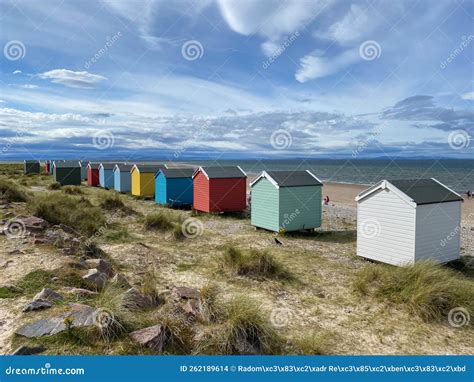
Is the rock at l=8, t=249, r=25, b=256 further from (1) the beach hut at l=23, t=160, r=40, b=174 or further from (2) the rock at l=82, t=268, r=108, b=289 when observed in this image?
(1) the beach hut at l=23, t=160, r=40, b=174

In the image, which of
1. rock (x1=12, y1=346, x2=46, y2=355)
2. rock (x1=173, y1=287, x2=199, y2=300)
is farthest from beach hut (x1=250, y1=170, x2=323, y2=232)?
rock (x1=12, y1=346, x2=46, y2=355)

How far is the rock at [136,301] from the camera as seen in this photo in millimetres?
6992

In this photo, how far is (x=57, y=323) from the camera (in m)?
5.88

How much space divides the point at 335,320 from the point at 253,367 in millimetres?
2980

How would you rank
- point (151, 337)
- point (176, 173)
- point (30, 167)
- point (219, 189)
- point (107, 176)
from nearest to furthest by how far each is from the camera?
point (151, 337) → point (219, 189) → point (176, 173) → point (107, 176) → point (30, 167)

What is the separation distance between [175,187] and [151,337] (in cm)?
2040

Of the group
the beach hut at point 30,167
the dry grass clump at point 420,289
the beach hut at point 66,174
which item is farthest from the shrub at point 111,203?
the beach hut at point 30,167

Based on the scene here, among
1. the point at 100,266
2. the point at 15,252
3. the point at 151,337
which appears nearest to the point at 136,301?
the point at 151,337

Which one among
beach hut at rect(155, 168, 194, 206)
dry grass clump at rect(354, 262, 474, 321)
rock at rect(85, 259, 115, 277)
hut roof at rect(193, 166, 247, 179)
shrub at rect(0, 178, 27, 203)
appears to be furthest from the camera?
beach hut at rect(155, 168, 194, 206)

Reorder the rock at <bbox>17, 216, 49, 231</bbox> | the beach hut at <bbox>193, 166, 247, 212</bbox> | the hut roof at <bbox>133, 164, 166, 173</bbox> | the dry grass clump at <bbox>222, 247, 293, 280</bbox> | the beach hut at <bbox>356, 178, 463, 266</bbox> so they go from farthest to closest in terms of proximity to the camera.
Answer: the hut roof at <bbox>133, 164, 166, 173</bbox> → the beach hut at <bbox>193, 166, 247, 212</bbox> → the rock at <bbox>17, 216, 49, 231</bbox> → the beach hut at <bbox>356, 178, 463, 266</bbox> → the dry grass clump at <bbox>222, 247, 293, 280</bbox>

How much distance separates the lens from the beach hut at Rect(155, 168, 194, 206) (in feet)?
84.1

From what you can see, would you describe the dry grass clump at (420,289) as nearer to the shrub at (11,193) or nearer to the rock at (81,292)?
the rock at (81,292)

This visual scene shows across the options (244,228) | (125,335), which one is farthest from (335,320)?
(244,228)

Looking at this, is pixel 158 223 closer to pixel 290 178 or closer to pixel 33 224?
pixel 33 224
